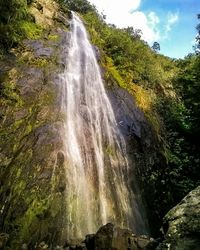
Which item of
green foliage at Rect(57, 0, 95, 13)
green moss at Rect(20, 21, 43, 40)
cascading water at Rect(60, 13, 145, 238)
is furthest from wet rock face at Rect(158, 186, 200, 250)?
green foliage at Rect(57, 0, 95, 13)

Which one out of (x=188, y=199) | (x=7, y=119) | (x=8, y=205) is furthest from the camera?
(x=7, y=119)

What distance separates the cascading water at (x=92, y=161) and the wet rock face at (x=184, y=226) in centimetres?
349

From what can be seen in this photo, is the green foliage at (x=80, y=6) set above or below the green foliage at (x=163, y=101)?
above

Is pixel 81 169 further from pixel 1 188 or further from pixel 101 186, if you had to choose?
pixel 1 188

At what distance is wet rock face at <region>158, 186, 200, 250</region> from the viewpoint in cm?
517

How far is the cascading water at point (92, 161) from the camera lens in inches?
368

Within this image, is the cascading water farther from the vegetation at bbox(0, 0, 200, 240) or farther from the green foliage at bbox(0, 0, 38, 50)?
Result: the green foliage at bbox(0, 0, 38, 50)

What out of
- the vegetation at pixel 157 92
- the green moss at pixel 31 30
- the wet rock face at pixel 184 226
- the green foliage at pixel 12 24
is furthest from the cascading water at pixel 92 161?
the wet rock face at pixel 184 226

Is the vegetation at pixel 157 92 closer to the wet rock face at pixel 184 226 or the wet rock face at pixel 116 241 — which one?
the wet rock face at pixel 116 241

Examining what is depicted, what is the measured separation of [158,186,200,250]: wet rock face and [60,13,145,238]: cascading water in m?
3.49

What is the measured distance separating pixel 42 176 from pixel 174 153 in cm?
601

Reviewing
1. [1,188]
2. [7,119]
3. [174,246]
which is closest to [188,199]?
[174,246]

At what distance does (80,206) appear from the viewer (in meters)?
9.30

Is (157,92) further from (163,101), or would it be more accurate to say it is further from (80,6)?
(80,6)
